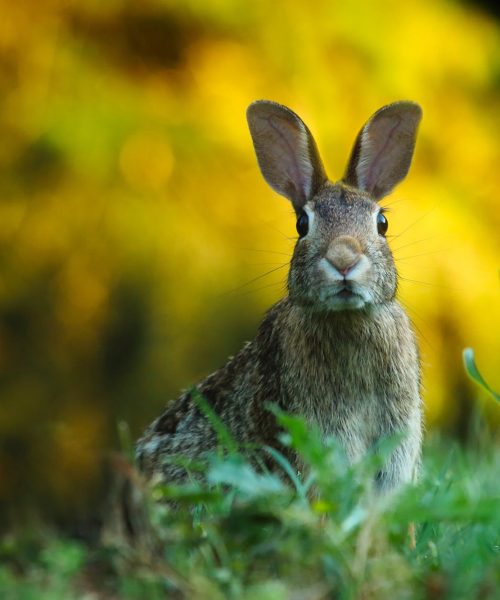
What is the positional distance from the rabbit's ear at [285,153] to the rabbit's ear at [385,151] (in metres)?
0.15

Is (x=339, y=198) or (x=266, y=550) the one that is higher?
(x=339, y=198)

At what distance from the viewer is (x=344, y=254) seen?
3.67 metres

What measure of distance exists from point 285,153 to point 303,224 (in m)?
0.38

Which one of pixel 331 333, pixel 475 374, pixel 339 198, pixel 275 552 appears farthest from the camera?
pixel 339 198

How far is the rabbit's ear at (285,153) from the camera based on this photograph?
4.22 m

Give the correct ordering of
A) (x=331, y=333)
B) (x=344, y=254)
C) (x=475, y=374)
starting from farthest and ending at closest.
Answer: (x=331, y=333) → (x=344, y=254) → (x=475, y=374)

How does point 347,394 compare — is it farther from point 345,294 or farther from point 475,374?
point 475,374

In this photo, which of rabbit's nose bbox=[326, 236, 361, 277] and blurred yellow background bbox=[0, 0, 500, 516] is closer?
rabbit's nose bbox=[326, 236, 361, 277]

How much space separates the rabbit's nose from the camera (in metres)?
3.64

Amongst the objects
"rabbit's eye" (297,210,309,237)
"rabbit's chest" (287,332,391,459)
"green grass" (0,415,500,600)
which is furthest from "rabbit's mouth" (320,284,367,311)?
"green grass" (0,415,500,600)

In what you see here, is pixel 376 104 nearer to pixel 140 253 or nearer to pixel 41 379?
pixel 140 253

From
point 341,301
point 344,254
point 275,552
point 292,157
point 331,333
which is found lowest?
point 275,552

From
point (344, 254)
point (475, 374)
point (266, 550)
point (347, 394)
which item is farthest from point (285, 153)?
point (266, 550)

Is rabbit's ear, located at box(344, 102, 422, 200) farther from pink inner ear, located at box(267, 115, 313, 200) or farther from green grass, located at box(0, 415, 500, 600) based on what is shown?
green grass, located at box(0, 415, 500, 600)
